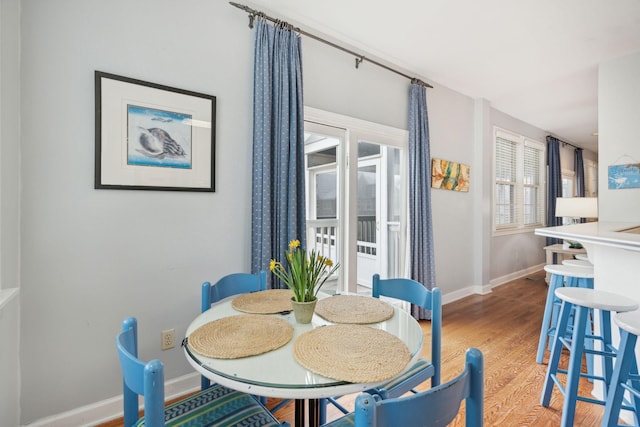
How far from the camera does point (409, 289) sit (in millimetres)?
1708

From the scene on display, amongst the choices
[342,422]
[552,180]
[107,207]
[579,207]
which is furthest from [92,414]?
[552,180]

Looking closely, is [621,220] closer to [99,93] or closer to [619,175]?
[619,175]

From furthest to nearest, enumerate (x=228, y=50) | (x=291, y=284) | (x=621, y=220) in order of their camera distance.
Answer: (x=621, y=220) < (x=228, y=50) < (x=291, y=284)

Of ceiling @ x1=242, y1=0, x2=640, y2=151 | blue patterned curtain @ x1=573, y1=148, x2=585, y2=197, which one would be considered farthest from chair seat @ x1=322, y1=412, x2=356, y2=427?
blue patterned curtain @ x1=573, y1=148, x2=585, y2=197

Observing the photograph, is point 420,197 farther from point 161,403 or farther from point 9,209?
point 9,209

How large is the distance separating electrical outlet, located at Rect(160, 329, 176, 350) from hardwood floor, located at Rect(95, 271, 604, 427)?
0.43 metres

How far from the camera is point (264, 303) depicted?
150 cm

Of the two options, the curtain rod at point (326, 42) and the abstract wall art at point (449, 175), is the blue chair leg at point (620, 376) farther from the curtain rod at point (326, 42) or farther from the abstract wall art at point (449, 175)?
the curtain rod at point (326, 42)

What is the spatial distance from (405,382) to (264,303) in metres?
0.72

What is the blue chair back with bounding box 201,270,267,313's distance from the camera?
1.57m

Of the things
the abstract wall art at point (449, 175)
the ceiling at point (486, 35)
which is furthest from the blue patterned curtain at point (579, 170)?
the abstract wall art at point (449, 175)

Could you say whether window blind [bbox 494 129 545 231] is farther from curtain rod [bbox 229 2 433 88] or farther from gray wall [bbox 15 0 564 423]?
gray wall [bbox 15 0 564 423]

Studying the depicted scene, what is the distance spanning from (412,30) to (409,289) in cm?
217

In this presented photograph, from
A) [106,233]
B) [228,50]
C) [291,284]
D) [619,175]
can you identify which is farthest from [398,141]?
[106,233]
